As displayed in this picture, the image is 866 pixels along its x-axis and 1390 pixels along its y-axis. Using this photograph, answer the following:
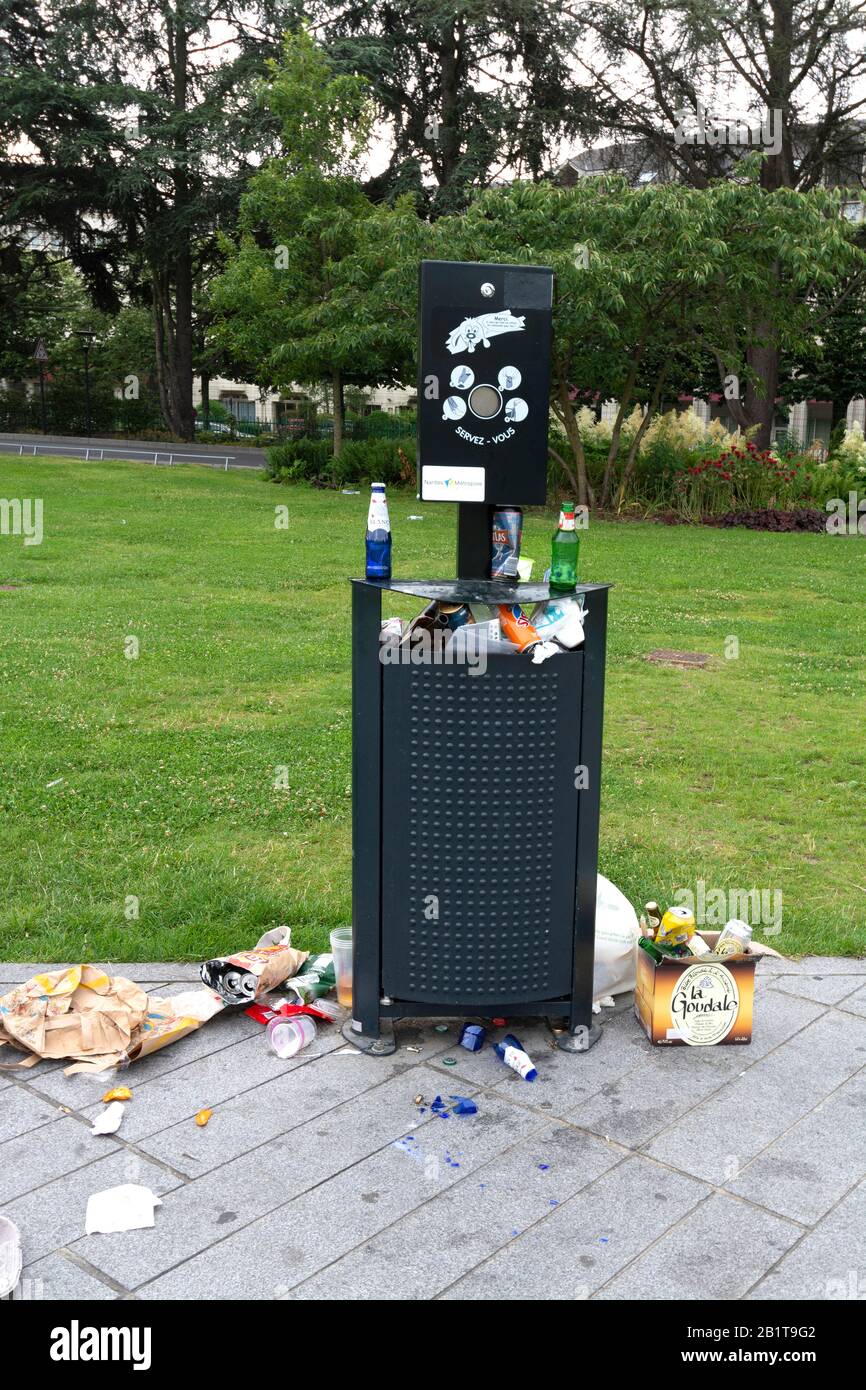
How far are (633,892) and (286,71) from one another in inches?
902

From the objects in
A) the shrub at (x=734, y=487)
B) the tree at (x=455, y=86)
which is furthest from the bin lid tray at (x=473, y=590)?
the tree at (x=455, y=86)

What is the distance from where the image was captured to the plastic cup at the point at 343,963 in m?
3.92

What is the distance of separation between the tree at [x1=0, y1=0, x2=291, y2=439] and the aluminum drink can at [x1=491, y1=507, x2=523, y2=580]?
29434mm

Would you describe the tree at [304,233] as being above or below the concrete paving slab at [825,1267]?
above

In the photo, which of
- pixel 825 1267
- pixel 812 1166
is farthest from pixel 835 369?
pixel 825 1267

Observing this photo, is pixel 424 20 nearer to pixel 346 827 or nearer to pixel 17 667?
pixel 17 667

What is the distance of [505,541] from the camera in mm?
3771

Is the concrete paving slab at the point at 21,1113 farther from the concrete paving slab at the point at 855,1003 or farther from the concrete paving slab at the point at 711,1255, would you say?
the concrete paving slab at the point at 855,1003

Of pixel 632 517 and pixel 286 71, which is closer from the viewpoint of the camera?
pixel 632 517

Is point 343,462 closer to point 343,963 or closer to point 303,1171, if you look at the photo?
point 343,963

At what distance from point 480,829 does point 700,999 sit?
0.87m

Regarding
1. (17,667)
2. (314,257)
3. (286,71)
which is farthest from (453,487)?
(286,71)

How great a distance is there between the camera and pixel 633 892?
480 cm

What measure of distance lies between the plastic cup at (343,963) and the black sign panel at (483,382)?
4.71 ft
